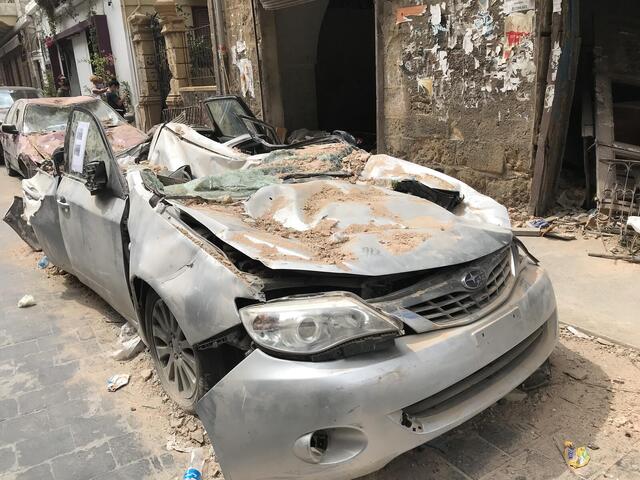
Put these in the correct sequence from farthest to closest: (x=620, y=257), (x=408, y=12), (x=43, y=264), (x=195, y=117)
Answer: (x=408, y=12) → (x=43, y=264) → (x=195, y=117) → (x=620, y=257)

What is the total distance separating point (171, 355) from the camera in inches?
114

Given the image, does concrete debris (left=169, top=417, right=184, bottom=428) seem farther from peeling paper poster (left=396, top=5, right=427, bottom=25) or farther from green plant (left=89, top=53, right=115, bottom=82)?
green plant (left=89, top=53, right=115, bottom=82)

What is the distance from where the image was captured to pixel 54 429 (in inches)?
114

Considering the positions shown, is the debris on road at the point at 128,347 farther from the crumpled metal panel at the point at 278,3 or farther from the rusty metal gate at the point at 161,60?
the rusty metal gate at the point at 161,60

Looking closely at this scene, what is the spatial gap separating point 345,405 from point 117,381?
197 cm

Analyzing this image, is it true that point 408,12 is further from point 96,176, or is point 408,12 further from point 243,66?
point 96,176

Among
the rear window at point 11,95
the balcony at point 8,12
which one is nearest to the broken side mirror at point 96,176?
the rear window at point 11,95

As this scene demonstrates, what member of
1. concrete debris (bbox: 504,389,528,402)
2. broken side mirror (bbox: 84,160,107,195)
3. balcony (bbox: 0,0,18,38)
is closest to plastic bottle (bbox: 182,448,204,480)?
concrete debris (bbox: 504,389,528,402)

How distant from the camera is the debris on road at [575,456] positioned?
2.36 m

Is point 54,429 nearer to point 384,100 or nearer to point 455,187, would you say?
point 455,187

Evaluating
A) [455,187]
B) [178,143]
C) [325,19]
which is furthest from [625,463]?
[325,19]

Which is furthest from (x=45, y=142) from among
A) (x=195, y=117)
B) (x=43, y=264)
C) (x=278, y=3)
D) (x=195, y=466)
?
(x=195, y=466)

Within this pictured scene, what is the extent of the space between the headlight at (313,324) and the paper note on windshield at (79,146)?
263 centimetres

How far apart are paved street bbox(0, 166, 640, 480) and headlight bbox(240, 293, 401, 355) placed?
2.60ft
